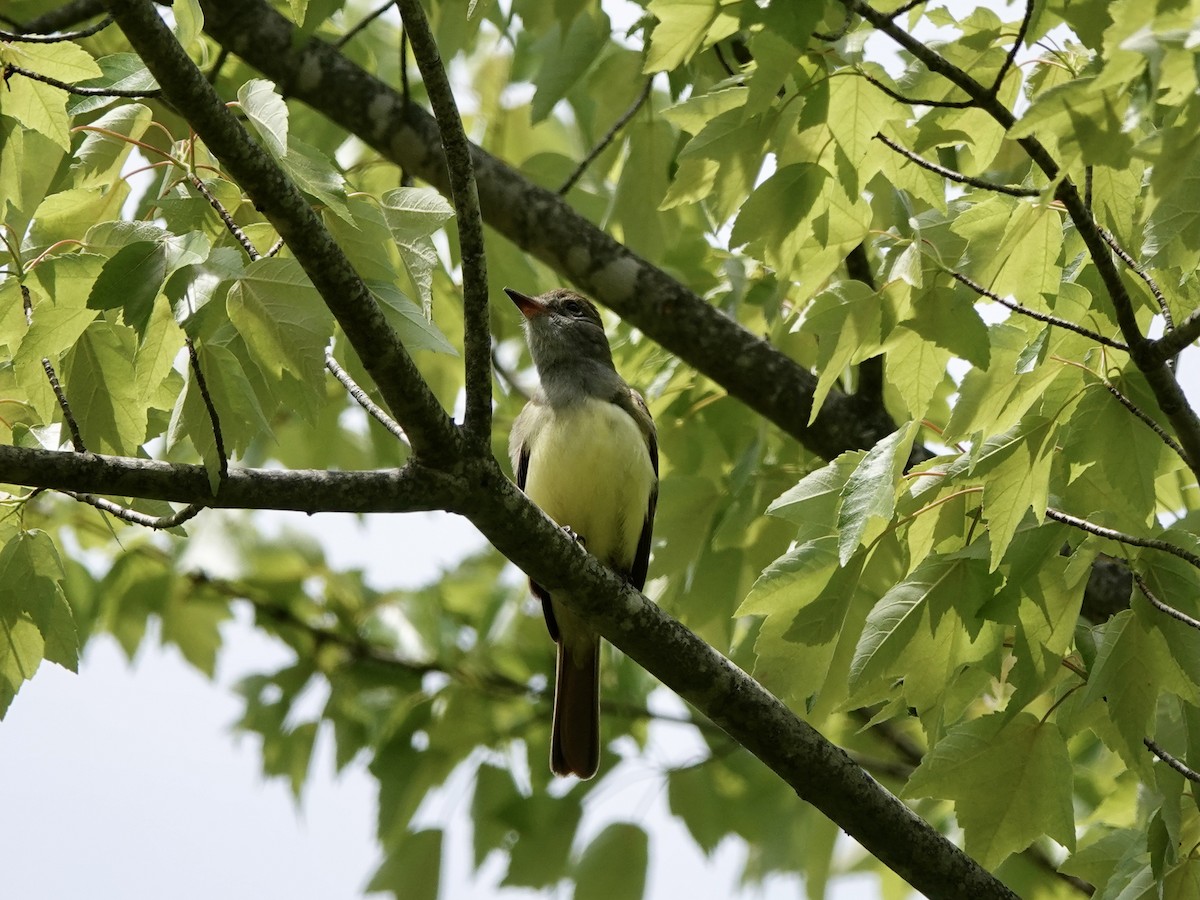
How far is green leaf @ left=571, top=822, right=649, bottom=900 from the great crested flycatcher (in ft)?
1.32

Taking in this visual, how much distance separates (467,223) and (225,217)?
55 cm

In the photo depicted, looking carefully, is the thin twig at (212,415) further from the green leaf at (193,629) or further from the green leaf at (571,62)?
the green leaf at (193,629)

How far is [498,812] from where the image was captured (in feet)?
19.4

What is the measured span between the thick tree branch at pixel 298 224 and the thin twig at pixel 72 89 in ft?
0.71

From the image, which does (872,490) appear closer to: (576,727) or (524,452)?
(524,452)

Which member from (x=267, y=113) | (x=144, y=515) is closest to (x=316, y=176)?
(x=267, y=113)

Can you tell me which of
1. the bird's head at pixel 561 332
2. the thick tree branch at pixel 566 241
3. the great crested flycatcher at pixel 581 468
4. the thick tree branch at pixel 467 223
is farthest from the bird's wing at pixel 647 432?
the thick tree branch at pixel 467 223

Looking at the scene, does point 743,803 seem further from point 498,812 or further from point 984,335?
point 984,335

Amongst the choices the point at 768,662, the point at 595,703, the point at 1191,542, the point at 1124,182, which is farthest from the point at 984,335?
the point at 595,703

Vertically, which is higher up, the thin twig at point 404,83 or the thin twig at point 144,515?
the thin twig at point 404,83

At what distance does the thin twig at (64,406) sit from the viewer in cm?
289

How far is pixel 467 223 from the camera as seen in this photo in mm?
3057

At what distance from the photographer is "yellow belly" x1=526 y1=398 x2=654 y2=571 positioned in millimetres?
5352

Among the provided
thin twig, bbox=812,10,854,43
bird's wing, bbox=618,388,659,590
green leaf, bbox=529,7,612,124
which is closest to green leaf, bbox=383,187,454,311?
thin twig, bbox=812,10,854,43
